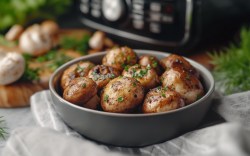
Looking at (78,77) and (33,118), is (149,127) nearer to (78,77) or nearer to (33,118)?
(78,77)

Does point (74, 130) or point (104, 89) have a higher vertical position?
point (104, 89)

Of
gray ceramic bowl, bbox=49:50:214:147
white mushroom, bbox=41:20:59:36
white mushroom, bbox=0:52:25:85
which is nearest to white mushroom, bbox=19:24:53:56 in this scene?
white mushroom, bbox=41:20:59:36

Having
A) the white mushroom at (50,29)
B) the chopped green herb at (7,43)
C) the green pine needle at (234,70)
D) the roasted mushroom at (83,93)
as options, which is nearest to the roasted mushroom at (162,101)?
the roasted mushroom at (83,93)

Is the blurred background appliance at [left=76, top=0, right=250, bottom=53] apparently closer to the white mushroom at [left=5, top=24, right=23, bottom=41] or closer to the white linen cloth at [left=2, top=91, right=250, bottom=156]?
the white mushroom at [left=5, top=24, right=23, bottom=41]

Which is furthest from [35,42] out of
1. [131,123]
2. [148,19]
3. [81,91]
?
[131,123]

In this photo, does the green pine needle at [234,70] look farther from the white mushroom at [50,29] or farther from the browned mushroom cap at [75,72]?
the white mushroom at [50,29]

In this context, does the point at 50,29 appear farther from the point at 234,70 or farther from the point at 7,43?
the point at 234,70

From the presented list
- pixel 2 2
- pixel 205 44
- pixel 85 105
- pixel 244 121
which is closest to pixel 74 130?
pixel 85 105
